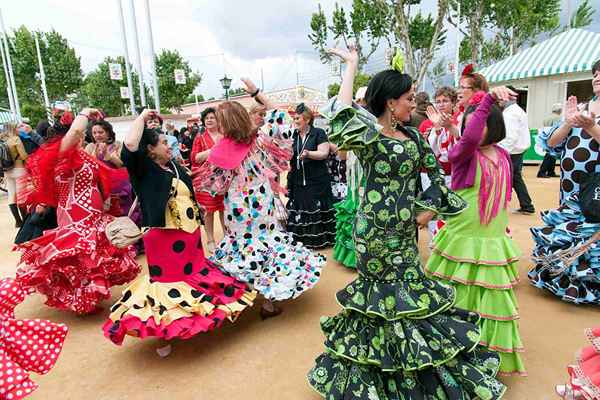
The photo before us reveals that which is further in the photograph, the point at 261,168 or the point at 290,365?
the point at 261,168

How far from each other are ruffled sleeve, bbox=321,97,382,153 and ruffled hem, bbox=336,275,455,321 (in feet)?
2.85

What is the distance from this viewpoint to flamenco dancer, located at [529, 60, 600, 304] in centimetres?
333

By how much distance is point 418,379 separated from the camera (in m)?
2.20

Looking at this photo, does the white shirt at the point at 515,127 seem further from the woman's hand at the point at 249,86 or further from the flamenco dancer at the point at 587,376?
the flamenco dancer at the point at 587,376

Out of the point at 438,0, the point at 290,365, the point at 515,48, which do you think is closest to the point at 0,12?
the point at 438,0

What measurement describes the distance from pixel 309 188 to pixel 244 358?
294 centimetres

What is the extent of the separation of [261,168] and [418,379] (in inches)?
94.5

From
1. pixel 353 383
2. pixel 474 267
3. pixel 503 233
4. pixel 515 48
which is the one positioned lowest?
pixel 353 383

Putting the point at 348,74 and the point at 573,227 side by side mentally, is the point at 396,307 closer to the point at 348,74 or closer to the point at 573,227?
the point at 348,74

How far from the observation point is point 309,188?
18.2 feet

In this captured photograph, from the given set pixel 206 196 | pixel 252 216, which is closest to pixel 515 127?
pixel 252 216

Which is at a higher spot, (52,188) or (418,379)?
(52,188)

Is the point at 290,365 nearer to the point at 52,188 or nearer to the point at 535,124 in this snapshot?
the point at 52,188

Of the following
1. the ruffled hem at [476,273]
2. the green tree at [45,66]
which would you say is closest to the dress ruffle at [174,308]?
the ruffled hem at [476,273]
